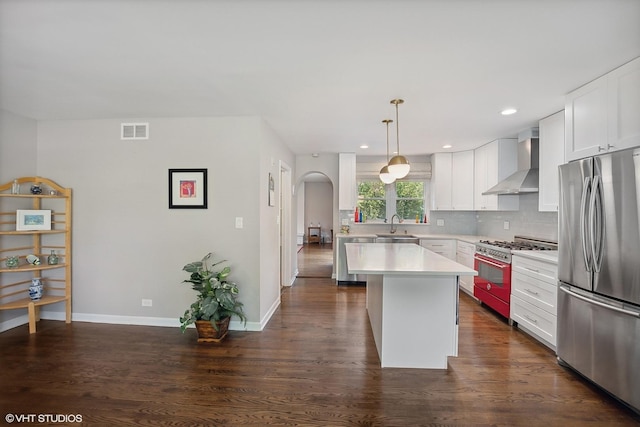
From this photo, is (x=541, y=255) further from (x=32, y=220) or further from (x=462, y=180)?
(x=32, y=220)

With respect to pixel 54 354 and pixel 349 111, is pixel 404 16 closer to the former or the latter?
pixel 349 111

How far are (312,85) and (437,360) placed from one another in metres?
2.54

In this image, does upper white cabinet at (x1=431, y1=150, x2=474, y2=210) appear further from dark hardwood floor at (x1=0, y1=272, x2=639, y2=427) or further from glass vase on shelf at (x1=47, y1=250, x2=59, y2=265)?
glass vase on shelf at (x1=47, y1=250, x2=59, y2=265)

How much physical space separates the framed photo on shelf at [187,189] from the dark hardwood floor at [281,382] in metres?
1.41

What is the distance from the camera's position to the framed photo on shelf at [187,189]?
10.6 ft

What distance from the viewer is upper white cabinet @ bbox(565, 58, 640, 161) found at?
2010mm

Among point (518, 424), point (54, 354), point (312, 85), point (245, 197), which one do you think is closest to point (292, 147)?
point (245, 197)

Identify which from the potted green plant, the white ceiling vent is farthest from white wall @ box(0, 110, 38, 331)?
the potted green plant

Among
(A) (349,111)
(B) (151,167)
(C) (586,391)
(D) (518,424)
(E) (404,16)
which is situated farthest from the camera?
(B) (151,167)

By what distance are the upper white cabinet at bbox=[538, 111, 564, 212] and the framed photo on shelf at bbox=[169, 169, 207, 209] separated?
151 inches

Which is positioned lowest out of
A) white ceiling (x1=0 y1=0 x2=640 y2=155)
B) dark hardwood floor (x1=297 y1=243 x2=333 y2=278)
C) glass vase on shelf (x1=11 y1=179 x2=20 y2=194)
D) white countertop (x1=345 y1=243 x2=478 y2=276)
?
dark hardwood floor (x1=297 y1=243 x2=333 y2=278)

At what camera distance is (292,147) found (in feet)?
15.9

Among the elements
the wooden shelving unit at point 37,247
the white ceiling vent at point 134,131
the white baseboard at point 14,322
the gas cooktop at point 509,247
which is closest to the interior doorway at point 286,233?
the white ceiling vent at point 134,131

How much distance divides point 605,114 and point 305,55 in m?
2.32
